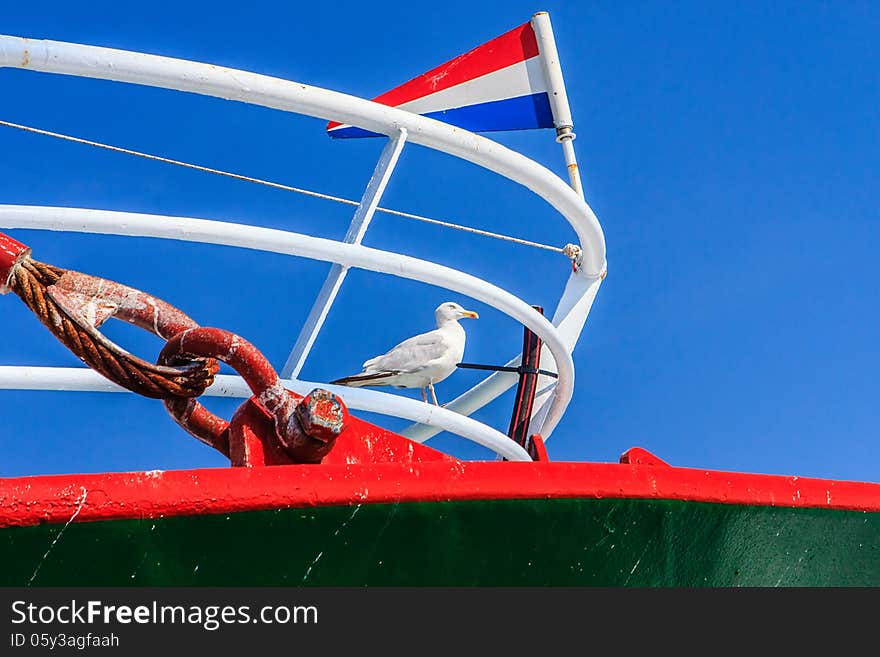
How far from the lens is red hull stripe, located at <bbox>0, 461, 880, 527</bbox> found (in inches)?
112

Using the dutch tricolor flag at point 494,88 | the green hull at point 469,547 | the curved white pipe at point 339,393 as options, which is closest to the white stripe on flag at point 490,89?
the dutch tricolor flag at point 494,88

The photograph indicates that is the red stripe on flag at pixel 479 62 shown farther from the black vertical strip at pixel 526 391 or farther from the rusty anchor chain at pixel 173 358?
the rusty anchor chain at pixel 173 358

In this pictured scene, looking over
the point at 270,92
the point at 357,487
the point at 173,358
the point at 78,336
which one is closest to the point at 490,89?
the point at 270,92

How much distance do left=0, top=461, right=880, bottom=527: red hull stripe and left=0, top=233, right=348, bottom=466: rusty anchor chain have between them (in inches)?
11.8

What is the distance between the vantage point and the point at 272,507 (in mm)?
3062

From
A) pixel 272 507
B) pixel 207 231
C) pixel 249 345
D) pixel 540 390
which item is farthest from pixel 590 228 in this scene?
pixel 272 507

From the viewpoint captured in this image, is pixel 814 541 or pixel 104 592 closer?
pixel 104 592

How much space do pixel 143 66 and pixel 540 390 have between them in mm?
3845

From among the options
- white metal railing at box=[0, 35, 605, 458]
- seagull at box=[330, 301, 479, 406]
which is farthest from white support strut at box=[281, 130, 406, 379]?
seagull at box=[330, 301, 479, 406]

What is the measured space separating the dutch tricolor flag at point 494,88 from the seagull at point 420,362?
1.61 meters

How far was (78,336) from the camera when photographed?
130 inches

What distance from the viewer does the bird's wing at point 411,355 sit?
7.84 metres

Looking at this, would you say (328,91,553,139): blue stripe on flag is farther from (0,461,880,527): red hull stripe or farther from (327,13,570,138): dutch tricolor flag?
(0,461,880,527): red hull stripe

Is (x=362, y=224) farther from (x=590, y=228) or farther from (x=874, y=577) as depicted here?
(x=874, y=577)
